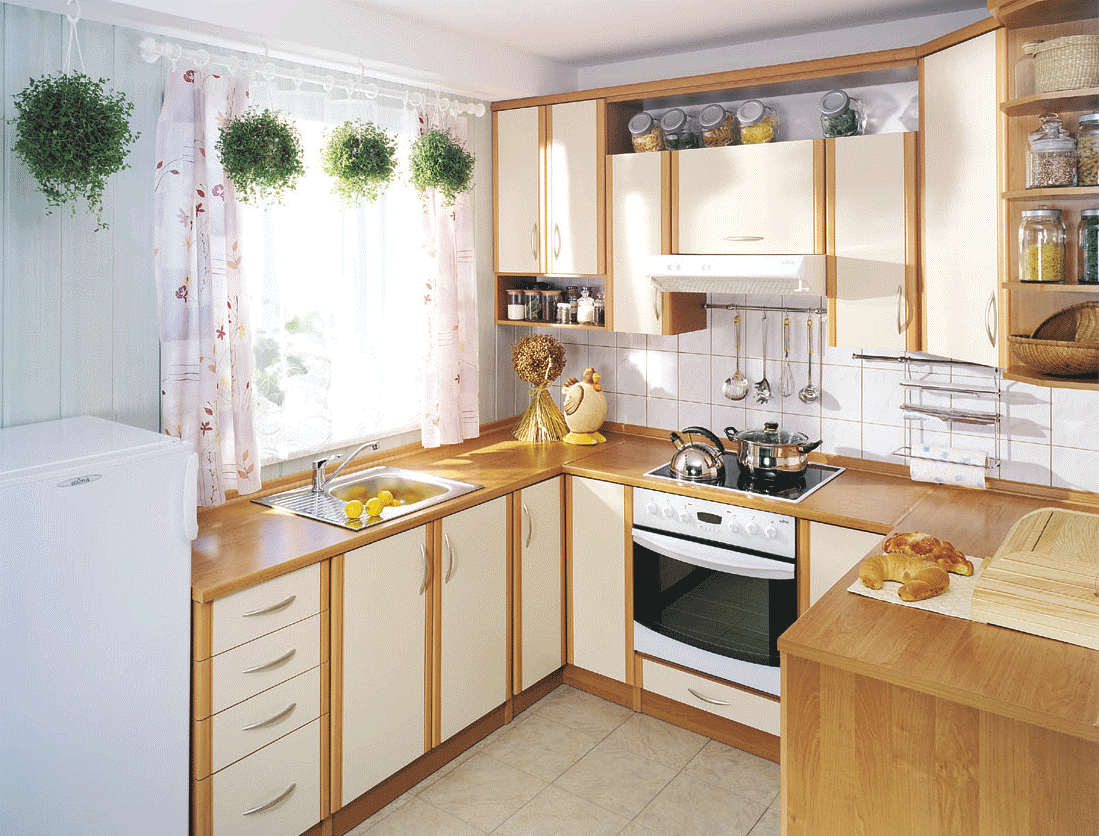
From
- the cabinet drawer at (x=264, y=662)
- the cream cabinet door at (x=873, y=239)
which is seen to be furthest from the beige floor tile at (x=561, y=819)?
the cream cabinet door at (x=873, y=239)

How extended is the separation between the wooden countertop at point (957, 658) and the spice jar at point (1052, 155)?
3.77ft

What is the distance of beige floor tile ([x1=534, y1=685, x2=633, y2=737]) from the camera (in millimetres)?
3369

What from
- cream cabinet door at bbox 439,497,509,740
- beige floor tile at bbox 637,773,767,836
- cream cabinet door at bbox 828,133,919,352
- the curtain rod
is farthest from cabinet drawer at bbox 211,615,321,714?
cream cabinet door at bbox 828,133,919,352

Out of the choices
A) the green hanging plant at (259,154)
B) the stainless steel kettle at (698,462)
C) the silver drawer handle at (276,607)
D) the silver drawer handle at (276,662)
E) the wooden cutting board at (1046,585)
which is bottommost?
the silver drawer handle at (276,662)

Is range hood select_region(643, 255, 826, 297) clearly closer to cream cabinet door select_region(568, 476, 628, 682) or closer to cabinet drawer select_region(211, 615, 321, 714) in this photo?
cream cabinet door select_region(568, 476, 628, 682)

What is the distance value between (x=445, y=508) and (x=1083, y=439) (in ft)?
6.88

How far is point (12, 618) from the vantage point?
188 cm

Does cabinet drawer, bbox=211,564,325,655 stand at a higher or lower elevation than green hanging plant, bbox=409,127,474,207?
lower

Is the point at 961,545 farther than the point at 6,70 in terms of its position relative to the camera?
Yes

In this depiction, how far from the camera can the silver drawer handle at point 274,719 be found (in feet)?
7.87

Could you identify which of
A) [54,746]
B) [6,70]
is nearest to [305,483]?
[54,746]

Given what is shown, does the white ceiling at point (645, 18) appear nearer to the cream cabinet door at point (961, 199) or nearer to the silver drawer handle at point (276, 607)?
the cream cabinet door at point (961, 199)

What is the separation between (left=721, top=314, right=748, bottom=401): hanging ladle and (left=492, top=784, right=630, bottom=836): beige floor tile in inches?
64.4

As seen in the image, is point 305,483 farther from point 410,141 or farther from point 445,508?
point 410,141
